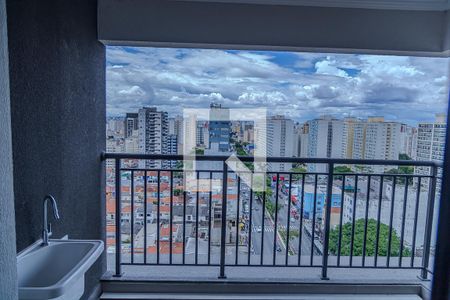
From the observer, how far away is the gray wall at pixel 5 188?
24.4 inches

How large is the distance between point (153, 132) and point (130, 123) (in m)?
0.21

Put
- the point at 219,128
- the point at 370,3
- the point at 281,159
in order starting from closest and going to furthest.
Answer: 1. the point at 370,3
2. the point at 281,159
3. the point at 219,128

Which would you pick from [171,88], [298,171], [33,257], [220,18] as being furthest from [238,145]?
[33,257]

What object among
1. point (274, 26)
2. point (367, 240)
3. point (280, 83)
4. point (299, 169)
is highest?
point (274, 26)

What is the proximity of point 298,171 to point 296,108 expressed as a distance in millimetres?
A: 555

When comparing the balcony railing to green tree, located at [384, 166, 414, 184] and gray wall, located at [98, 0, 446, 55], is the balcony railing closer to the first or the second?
green tree, located at [384, 166, 414, 184]

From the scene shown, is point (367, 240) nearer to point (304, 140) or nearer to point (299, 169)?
point (299, 169)

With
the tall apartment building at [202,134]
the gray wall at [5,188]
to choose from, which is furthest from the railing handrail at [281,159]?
the gray wall at [5,188]

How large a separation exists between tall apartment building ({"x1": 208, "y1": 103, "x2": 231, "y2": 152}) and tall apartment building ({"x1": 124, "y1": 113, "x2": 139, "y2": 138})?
641 millimetres

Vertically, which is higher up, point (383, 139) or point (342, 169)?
point (383, 139)

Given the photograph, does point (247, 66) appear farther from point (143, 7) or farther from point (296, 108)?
point (143, 7)

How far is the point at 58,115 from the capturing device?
168 centimetres

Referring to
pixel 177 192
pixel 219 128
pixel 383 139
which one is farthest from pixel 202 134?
pixel 383 139

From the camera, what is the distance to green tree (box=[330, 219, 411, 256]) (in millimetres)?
2643
